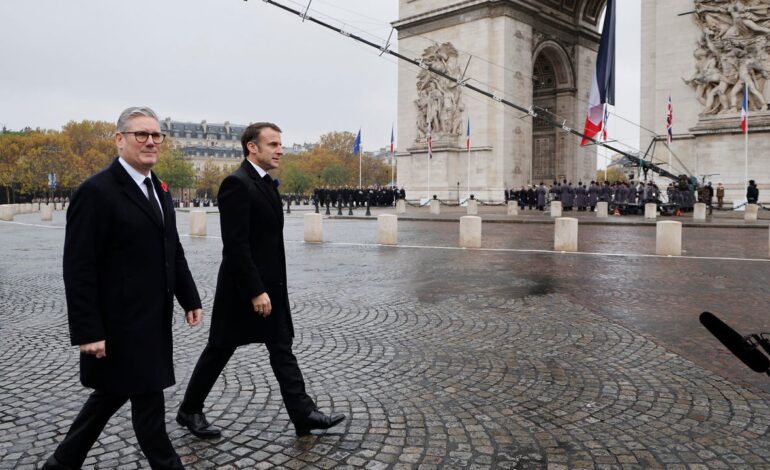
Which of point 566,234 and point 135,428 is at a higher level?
point 566,234

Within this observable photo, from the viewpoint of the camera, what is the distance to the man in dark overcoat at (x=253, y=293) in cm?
350

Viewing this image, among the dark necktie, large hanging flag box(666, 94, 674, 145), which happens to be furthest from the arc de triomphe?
the dark necktie

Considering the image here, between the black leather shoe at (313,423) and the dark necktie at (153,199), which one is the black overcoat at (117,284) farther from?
the black leather shoe at (313,423)

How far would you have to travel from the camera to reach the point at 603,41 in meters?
22.9

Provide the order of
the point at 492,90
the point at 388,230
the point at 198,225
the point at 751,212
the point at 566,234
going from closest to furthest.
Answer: the point at 566,234
the point at 388,230
the point at 198,225
the point at 751,212
the point at 492,90

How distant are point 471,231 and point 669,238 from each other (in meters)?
4.06

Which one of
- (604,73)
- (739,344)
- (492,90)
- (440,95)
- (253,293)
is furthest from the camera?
(440,95)

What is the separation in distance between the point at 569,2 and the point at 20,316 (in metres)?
37.2

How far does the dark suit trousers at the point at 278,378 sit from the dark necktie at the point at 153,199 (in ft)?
3.29

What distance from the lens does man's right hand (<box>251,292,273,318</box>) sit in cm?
345

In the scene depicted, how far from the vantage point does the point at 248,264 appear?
11.3ft

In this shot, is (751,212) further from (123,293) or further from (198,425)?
(123,293)

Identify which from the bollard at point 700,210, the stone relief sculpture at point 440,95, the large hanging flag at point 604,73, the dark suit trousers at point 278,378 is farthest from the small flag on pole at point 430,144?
the dark suit trousers at point 278,378

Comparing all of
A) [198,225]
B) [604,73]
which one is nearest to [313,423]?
[198,225]
